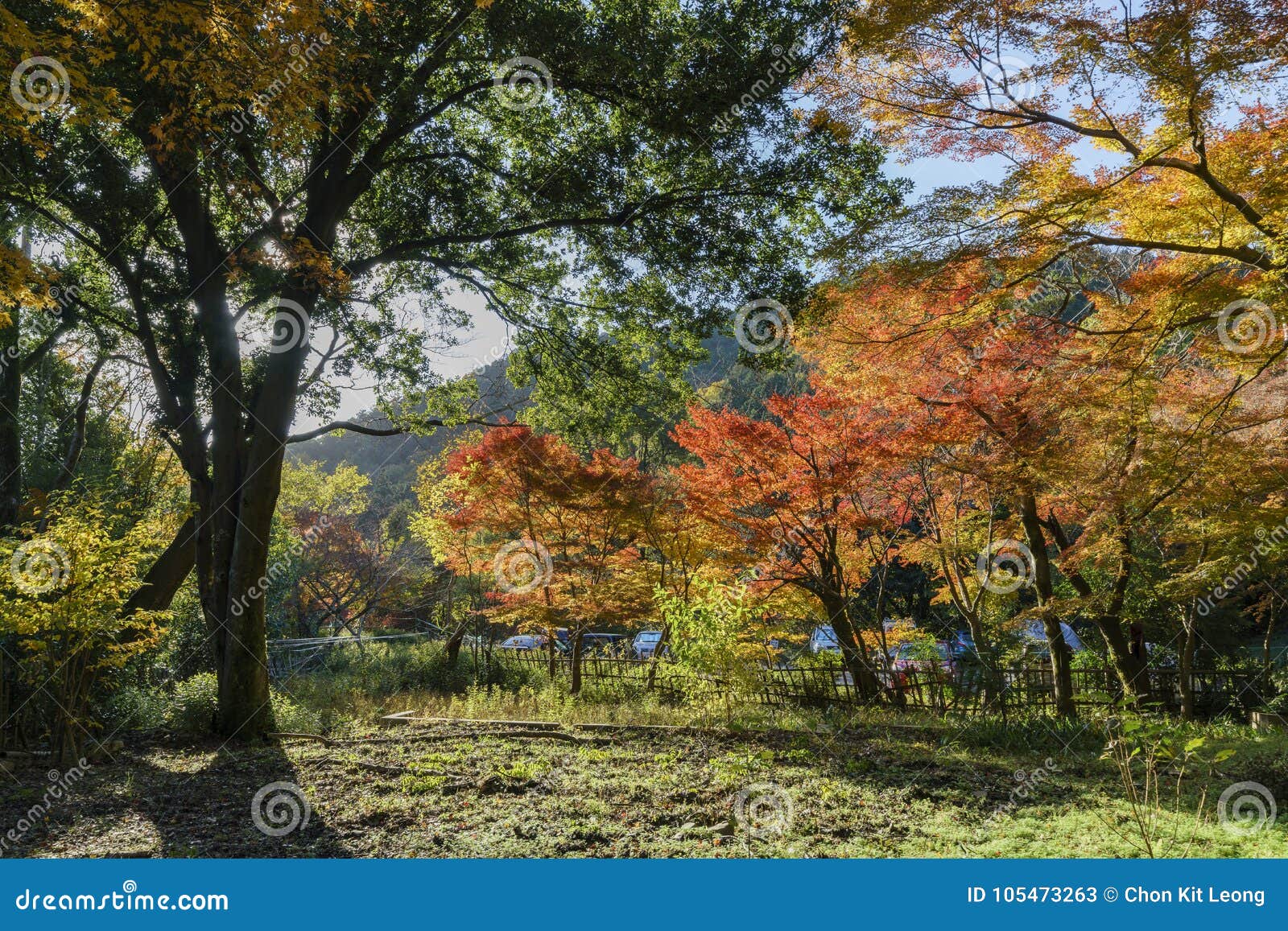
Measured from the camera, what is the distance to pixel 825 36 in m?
7.47

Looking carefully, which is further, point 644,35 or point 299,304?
point 299,304

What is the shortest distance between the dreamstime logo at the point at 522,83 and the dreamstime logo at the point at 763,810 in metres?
7.19

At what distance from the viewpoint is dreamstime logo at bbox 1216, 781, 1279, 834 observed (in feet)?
15.8

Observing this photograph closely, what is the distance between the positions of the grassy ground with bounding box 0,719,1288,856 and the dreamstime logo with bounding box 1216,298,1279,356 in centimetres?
358

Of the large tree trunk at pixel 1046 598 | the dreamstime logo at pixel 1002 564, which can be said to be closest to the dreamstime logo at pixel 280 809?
the large tree trunk at pixel 1046 598

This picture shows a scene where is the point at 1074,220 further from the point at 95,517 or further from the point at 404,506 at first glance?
the point at 404,506

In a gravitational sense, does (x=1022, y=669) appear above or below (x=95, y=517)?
below

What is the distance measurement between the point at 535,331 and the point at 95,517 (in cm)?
574

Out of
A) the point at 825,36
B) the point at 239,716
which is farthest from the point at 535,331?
the point at 239,716

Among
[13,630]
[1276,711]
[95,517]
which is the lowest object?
[1276,711]

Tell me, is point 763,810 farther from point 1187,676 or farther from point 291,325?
point 1187,676

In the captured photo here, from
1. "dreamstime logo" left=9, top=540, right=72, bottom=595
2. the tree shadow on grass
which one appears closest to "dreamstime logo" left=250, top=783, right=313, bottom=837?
the tree shadow on grass
